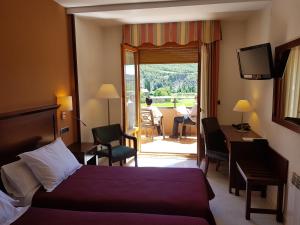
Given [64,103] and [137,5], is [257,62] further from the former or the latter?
[64,103]

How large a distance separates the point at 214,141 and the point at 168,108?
3.00 m

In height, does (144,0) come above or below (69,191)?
above

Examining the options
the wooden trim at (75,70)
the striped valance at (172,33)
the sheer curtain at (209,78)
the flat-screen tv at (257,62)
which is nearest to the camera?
the flat-screen tv at (257,62)

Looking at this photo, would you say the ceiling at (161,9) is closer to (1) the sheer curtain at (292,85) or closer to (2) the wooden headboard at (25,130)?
(1) the sheer curtain at (292,85)

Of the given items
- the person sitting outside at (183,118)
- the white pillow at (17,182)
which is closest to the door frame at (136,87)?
the person sitting outside at (183,118)

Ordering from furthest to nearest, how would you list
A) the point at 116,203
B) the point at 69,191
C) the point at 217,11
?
the point at 217,11 → the point at 69,191 → the point at 116,203

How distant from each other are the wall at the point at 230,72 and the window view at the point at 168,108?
4.37 ft

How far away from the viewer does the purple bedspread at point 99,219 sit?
176cm

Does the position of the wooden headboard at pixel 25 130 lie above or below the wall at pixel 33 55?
below

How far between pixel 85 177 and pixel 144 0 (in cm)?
232

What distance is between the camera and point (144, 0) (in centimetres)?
326

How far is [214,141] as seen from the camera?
409cm

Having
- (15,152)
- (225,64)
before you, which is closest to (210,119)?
(225,64)

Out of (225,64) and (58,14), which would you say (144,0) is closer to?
(58,14)
